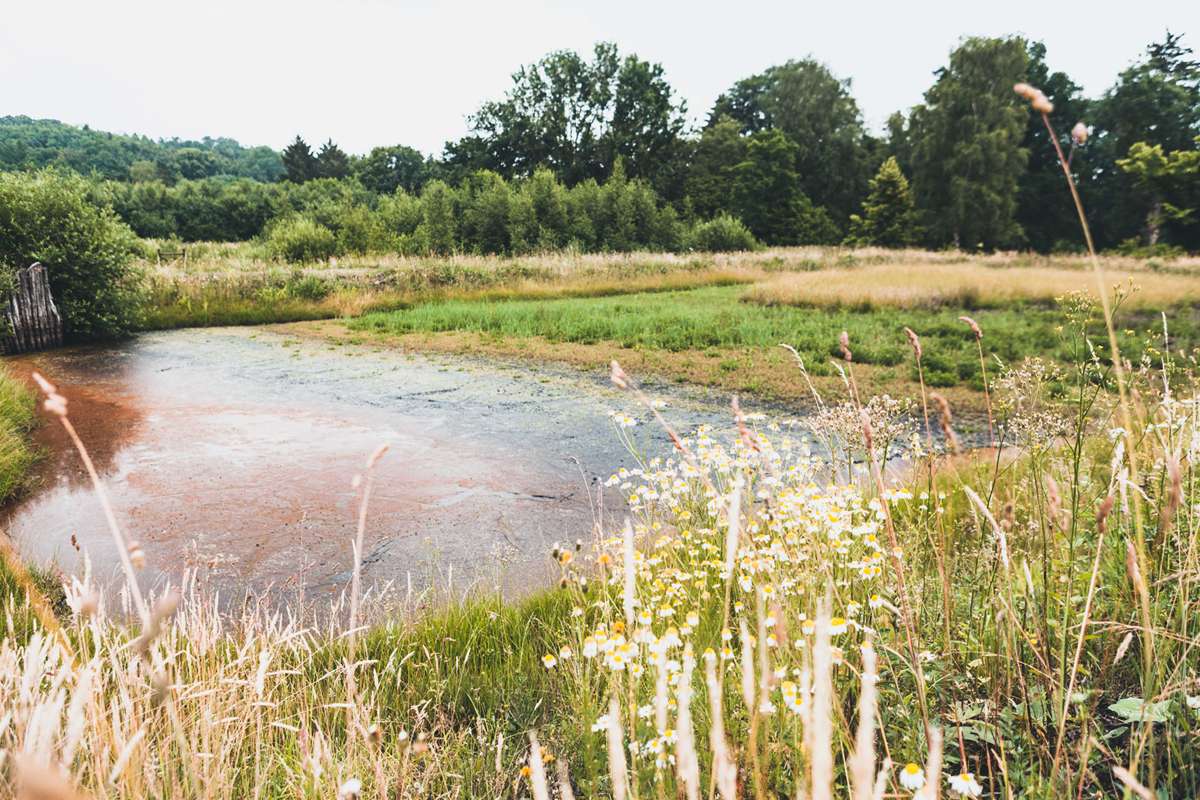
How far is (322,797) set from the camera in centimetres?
155

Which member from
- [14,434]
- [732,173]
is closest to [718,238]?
[732,173]

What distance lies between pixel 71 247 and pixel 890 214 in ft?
161

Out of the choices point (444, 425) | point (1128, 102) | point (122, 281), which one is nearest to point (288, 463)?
point (444, 425)

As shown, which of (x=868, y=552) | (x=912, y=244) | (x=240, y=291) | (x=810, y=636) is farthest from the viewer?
(x=912, y=244)

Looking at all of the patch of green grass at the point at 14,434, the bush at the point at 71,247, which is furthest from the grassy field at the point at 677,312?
the patch of green grass at the point at 14,434

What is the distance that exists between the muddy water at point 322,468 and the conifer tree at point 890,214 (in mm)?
45313

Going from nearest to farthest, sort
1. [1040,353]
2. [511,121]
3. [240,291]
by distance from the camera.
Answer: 1. [1040,353]
2. [240,291]
3. [511,121]

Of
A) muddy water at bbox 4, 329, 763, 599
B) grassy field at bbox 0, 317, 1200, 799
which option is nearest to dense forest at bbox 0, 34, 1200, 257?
muddy water at bbox 4, 329, 763, 599

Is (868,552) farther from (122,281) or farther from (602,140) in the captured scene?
(602,140)

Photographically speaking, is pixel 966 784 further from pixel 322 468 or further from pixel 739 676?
pixel 322 468

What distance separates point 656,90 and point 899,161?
1998cm

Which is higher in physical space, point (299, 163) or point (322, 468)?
point (299, 163)

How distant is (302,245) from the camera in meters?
26.1

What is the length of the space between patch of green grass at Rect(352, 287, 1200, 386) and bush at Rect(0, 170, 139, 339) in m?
3.93
